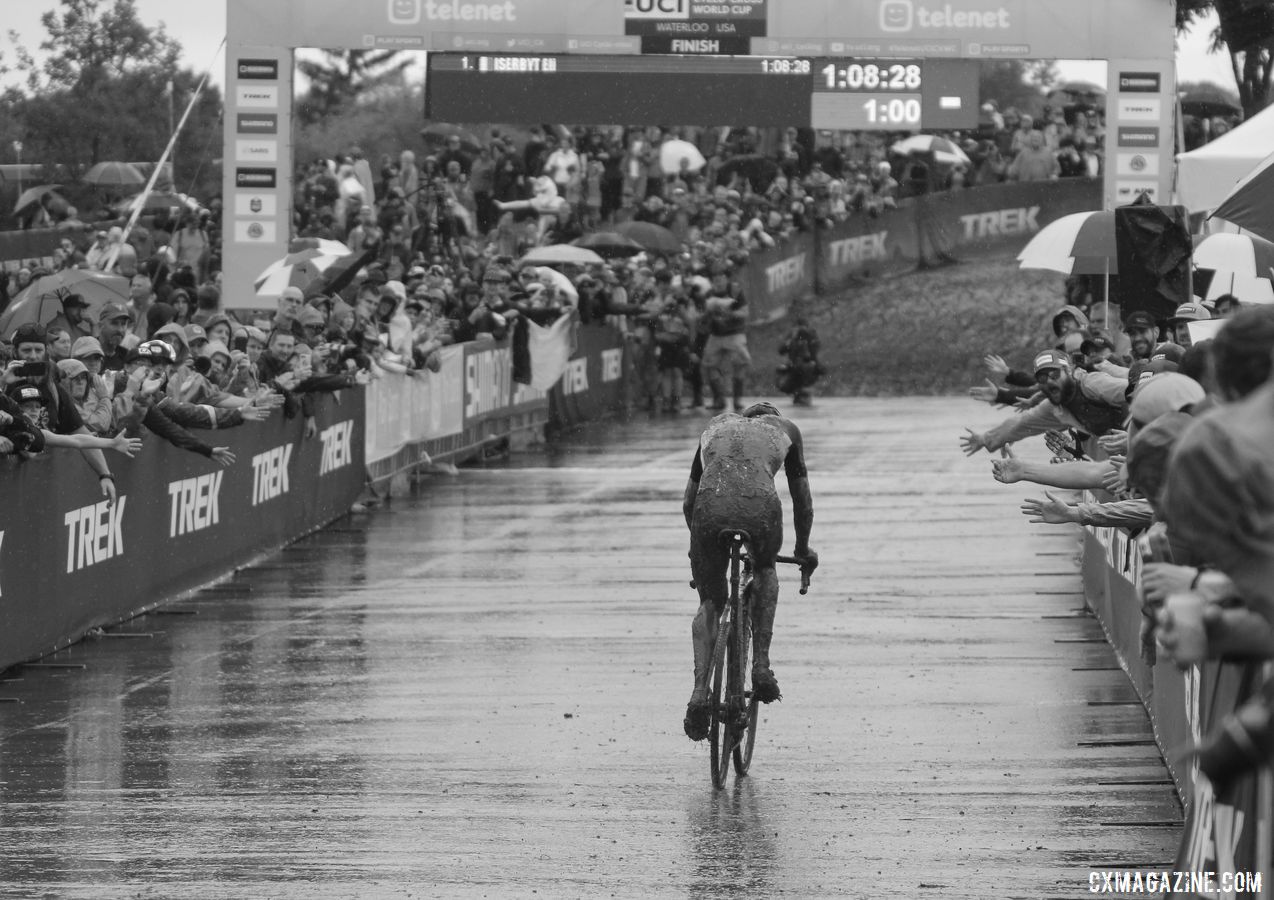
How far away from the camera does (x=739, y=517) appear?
31.8ft

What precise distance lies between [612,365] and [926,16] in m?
8.21

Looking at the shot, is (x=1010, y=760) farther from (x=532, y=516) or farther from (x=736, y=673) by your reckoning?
(x=532, y=516)

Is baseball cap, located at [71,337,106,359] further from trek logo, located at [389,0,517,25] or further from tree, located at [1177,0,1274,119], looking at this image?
tree, located at [1177,0,1274,119]

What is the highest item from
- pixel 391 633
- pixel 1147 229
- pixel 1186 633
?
pixel 1147 229

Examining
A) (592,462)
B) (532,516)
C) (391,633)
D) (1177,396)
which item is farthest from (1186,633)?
(592,462)

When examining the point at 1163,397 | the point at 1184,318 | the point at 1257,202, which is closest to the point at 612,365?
the point at 1184,318

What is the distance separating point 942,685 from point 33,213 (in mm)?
29165

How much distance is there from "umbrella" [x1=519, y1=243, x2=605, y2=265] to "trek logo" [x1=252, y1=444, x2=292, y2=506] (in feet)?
46.0

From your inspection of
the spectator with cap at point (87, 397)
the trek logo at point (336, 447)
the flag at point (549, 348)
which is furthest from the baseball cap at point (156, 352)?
the flag at point (549, 348)

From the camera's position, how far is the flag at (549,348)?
1132 inches

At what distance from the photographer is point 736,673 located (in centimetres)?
979

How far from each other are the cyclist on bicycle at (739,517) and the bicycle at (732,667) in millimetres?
41

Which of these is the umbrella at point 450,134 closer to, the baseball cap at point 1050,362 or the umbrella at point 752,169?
the umbrella at point 752,169

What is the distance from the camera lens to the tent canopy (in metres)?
15.5
